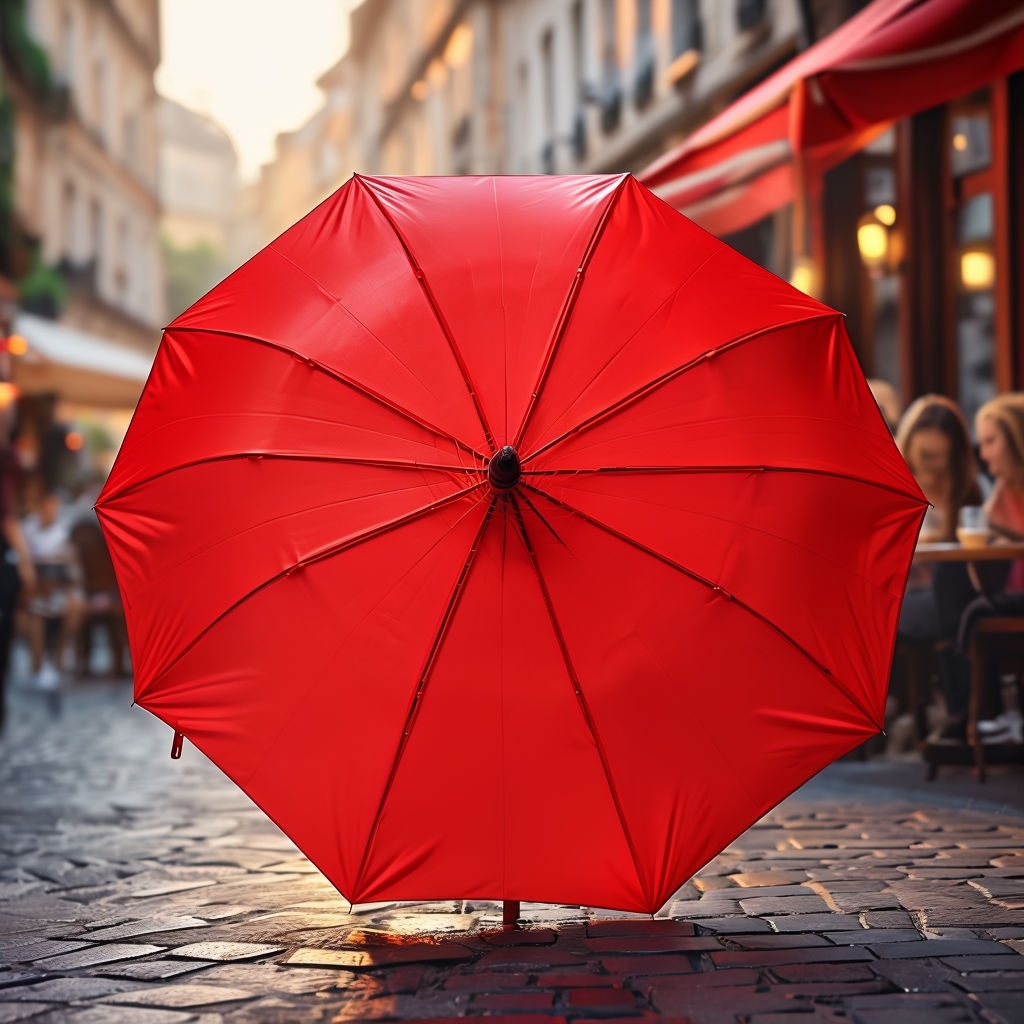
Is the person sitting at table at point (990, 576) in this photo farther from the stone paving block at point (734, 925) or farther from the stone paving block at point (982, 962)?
the stone paving block at point (982, 962)

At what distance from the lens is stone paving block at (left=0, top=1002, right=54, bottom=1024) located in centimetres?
394

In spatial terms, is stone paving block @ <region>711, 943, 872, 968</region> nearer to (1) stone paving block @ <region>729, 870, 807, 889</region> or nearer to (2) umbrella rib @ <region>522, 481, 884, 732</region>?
(2) umbrella rib @ <region>522, 481, 884, 732</region>

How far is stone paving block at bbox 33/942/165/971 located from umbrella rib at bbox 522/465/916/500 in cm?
188

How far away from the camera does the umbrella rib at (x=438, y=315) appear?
400 cm

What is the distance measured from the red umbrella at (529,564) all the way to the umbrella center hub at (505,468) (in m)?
0.10

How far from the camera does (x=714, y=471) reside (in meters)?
4.13

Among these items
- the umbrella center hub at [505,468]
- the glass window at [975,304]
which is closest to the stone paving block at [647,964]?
the umbrella center hub at [505,468]

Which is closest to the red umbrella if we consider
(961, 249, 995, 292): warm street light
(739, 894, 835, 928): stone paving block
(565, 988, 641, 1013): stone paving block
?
(565, 988, 641, 1013): stone paving block

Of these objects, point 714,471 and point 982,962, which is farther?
point 982,962

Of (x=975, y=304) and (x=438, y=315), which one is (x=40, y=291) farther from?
(x=438, y=315)

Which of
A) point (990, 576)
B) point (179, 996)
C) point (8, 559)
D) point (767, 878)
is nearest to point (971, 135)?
point (990, 576)

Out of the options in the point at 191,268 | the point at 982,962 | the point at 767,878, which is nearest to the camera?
the point at 982,962

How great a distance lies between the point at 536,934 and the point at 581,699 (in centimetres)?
102

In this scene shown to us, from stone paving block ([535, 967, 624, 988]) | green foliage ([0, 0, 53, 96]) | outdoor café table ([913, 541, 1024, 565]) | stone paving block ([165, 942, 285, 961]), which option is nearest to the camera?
stone paving block ([535, 967, 624, 988])
